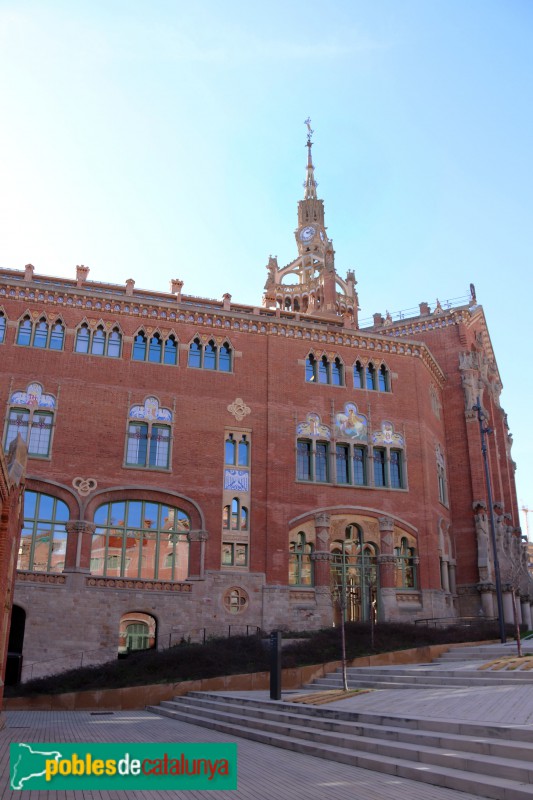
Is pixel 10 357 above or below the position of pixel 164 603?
above

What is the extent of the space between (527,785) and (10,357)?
30.0 m

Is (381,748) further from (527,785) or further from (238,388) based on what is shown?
(238,388)

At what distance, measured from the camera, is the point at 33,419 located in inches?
1307

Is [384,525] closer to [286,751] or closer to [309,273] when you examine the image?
[286,751]

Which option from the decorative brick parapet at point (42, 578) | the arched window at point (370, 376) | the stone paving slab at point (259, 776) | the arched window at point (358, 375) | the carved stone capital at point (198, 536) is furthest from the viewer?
the arched window at point (370, 376)

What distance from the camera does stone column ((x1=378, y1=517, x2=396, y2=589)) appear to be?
36.3 meters

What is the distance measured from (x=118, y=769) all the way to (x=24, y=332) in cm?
2697

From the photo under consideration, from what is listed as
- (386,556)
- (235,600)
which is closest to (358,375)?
(386,556)

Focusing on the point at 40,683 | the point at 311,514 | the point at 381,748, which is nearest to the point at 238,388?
the point at 311,514

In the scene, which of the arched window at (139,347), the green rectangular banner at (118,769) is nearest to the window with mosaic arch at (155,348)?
the arched window at (139,347)

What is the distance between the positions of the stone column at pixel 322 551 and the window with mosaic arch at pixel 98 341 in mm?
13172

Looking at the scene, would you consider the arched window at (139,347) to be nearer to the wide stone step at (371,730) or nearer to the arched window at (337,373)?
the arched window at (337,373)

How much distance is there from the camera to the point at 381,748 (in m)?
12.0

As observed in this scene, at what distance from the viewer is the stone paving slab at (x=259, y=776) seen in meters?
9.49
